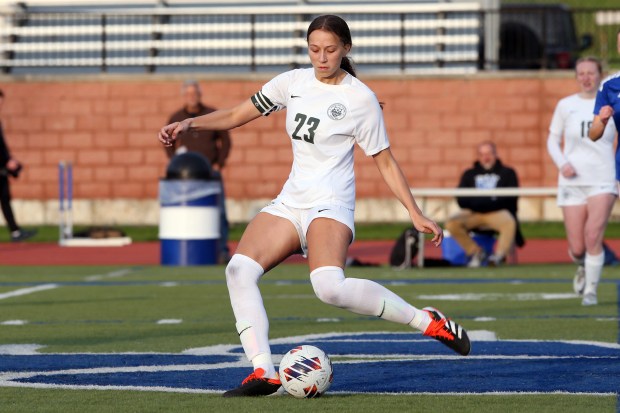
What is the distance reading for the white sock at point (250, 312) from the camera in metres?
7.18

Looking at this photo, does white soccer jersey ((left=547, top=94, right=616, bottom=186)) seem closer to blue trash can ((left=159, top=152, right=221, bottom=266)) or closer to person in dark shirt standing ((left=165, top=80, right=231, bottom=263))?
person in dark shirt standing ((left=165, top=80, right=231, bottom=263))

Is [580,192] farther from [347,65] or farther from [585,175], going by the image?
[347,65]

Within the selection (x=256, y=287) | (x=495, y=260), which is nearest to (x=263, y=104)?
(x=256, y=287)

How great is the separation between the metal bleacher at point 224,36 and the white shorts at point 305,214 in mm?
19744

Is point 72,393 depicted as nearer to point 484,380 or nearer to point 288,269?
point 484,380

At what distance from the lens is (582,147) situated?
13.1 metres

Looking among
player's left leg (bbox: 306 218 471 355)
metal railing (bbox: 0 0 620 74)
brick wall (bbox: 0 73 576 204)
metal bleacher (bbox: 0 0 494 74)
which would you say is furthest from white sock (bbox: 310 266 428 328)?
metal bleacher (bbox: 0 0 494 74)

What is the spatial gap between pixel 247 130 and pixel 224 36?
10.6ft

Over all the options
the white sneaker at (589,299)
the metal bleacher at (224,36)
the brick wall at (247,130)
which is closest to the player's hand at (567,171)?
the white sneaker at (589,299)

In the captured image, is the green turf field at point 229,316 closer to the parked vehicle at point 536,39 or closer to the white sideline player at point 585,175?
the white sideline player at point 585,175

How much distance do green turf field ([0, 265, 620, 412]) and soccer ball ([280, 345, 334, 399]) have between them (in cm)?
7

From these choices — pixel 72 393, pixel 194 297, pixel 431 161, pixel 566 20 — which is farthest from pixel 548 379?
pixel 566 20

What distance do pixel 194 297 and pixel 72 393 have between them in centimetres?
655

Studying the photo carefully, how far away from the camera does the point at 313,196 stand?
7441 millimetres
